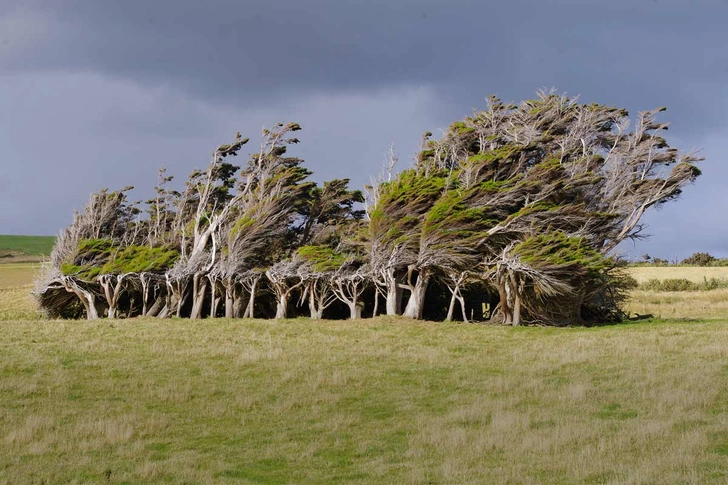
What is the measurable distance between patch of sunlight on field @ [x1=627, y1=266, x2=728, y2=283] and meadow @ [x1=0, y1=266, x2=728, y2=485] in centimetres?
5429

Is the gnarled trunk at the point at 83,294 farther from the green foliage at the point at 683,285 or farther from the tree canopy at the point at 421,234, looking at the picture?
the green foliage at the point at 683,285

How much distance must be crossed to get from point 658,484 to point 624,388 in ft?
27.0

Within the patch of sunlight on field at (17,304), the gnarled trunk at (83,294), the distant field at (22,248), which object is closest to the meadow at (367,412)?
the gnarled trunk at (83,294)

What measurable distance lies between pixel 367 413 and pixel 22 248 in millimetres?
164856

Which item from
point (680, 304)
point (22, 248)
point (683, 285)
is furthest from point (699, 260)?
point (22, 248)

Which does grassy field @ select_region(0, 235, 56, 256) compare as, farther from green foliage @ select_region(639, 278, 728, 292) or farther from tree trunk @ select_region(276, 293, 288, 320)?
green foliage @ select_region(639, 278, 728, 292)

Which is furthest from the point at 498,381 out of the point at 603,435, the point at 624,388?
the point at 603,435

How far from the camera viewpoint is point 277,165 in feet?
161

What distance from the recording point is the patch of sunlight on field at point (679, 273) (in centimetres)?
7738

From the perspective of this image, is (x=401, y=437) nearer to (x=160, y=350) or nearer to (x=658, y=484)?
(x=658, y=484)

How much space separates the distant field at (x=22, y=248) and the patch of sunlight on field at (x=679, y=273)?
341ft

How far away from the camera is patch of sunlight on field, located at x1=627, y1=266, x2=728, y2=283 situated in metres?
77.4

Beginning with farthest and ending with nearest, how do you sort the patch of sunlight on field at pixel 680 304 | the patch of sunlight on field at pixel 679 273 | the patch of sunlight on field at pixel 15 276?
the patch of sunlight on field at pixel 15 276 → the patch of sunlight on field at pixel 679 273 → the patch of sunlight on field at pixel 680 304

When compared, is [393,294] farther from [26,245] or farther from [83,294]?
[26,245]
